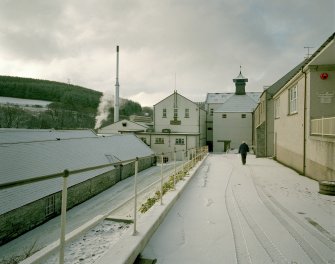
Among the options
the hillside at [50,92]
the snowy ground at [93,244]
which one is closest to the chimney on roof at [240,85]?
the snowy ground at [93,244]

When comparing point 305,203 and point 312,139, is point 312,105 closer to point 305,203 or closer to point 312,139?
point 312,139

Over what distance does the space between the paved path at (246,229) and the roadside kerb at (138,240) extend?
14cm

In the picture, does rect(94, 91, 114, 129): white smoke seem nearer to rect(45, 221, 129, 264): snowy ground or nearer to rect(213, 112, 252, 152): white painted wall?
rect(213, 112, 252, 152): white painted wall

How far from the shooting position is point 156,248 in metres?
4.18

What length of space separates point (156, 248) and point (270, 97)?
22.2 meters

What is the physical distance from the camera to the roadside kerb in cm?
335

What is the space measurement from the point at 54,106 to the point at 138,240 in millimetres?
85961

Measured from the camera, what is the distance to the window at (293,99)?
49.7ft

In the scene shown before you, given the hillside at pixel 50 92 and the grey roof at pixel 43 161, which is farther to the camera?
the hillside at pixel 50 92

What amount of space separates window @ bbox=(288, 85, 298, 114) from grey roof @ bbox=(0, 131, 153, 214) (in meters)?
15.1

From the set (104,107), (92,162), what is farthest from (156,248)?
(104,107)

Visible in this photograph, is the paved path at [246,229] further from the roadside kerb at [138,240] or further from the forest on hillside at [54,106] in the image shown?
the forest on hillside at [54,106]

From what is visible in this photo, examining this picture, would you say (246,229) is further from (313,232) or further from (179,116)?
(179,116)

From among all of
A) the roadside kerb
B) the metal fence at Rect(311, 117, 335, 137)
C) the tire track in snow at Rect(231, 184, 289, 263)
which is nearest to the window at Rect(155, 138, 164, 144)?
the metal fence at Rect(311, 117, 335, 137)
